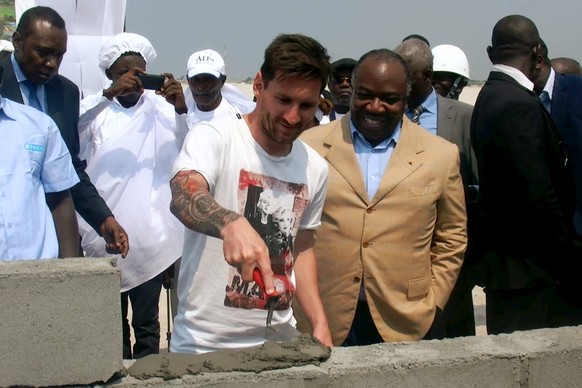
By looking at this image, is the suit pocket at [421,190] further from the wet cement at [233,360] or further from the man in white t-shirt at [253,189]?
the wet cement at [233,360]

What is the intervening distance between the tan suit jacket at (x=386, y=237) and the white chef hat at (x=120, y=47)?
1.85m

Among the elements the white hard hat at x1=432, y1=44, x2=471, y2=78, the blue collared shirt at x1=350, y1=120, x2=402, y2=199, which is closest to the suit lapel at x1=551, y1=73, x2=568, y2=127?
the blue collared shirt at x1=350, y1=120, x2=402, y2=199

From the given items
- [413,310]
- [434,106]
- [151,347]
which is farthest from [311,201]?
[151,347]

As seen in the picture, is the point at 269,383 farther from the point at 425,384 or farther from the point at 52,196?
the point at 52,196

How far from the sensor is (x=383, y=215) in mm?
3727

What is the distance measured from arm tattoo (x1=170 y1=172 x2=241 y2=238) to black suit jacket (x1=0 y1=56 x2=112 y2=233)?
1.82m

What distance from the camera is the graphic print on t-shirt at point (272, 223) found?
2852 millimetres

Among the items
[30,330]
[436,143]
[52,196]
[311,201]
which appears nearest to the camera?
[30,330]

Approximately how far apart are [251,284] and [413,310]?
1155mm

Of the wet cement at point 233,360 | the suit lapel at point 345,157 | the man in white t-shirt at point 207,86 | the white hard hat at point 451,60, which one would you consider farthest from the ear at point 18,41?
the white hard hat at point 451,60

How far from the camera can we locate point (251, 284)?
2.86 m

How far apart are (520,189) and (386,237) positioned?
740mm

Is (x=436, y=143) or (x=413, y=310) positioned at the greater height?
(x=436, y=143)

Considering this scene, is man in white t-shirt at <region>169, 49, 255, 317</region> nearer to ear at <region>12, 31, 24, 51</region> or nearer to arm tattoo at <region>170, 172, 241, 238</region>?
ear at <region>12, 31, 24, 51</region>
